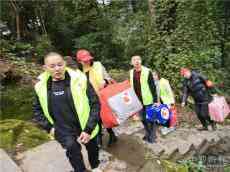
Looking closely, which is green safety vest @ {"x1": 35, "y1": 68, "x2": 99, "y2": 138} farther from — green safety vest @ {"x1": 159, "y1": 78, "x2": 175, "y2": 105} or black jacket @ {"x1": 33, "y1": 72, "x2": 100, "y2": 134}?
green safety vest @ {"x1": 159, "y1": 78, "x2": 175, "y2": 105}

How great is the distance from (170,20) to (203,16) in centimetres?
190

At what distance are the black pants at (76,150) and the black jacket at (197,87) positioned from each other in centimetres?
383

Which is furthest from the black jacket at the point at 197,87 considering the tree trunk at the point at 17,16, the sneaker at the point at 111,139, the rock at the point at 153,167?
the tree trunk at the point at 17,16

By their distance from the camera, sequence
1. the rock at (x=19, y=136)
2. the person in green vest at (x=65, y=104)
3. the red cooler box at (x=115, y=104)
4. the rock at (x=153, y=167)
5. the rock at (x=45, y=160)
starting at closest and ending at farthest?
1. the person in green vest at (x=65, y=104)
2. the rock at (x=153, y=167)
3. the rock at (x=45, y=160)
4. the red cooler box at (x=115, y=104)
5. the rock at (x=19, y=136)

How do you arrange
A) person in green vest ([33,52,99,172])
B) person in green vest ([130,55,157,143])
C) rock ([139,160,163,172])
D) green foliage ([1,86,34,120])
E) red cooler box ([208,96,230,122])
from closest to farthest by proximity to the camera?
1. person in green vest ([33,52,99,172])
2. rock ([139,160,163,172])
3. person in green vest ([130,55,157,143])
4. green foliage ([1,86,34,120])
5. red cooler box ([208,96,230,122])

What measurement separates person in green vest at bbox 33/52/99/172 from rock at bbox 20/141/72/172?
1.27 metres

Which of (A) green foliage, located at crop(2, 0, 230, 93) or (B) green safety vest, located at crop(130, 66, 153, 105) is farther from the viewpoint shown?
(A) green foliage, located at crop(2, 0, 230, 93)

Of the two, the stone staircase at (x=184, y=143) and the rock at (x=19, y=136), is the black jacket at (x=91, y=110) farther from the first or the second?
the stone staircase at (x=184, y=143)

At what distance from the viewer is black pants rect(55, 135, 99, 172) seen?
13.2ft

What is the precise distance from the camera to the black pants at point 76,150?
402cm

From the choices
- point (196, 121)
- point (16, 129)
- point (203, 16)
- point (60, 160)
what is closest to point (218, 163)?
point (196, 121)

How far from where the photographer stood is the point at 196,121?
10039 mm

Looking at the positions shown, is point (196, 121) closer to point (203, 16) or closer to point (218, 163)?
point (218, 163)

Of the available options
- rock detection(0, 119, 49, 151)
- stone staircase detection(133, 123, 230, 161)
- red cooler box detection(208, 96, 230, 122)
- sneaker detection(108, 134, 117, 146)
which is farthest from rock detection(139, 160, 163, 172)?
red cooler box detection(208, 96, 230, 122)
